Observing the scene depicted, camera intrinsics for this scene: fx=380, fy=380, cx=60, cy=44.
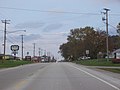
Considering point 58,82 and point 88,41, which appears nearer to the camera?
point 58,82

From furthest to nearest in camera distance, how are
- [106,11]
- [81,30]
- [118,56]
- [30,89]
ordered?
[81,30], [118,56], [106,11], [30,89]

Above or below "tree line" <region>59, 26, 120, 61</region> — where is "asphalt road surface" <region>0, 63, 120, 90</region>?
below

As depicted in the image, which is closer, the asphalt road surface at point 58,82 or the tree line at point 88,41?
the asphalt road surface at point 58,82

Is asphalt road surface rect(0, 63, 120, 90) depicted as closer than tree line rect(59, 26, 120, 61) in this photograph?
Yes

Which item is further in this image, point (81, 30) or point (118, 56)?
point (81, 30)

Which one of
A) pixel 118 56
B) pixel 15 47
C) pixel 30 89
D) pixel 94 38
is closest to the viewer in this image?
pixel 30 89

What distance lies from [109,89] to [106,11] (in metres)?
69.4

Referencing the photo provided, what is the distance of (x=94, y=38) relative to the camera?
139 m

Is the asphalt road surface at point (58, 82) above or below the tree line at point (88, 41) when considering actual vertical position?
below

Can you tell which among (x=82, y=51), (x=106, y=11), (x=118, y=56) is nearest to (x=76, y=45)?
(x=82, y=51)

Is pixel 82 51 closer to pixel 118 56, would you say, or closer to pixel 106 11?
pixel 118 56

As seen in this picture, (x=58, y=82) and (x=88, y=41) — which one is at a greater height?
(x=88, y=41)

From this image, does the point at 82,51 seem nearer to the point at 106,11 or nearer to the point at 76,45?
the point at 76,45

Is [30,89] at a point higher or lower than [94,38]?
lower
